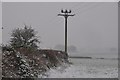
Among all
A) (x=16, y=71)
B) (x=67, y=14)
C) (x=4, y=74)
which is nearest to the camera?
(x=4, y=74)

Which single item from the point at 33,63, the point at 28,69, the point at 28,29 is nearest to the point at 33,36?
the point at 28,29

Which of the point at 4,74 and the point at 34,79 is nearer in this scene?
the point at 4,74

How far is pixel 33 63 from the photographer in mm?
21422

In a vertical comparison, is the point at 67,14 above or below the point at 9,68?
above

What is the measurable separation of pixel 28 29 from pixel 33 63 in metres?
23.5

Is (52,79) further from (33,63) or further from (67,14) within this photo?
(67,14)

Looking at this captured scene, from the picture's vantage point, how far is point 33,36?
44.8 m

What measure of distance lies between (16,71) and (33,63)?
3602mm

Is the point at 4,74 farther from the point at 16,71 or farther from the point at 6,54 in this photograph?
the point at 6,54

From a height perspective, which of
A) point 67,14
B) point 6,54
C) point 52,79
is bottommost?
point 52,79

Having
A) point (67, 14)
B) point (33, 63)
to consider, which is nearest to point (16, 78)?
point (33, 63)

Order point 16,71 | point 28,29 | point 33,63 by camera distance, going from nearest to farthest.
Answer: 1. point 16,71
2. point 33,63
3. point 28,29

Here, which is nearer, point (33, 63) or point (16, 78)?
point (16, 78)

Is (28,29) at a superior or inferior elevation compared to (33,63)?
superior
